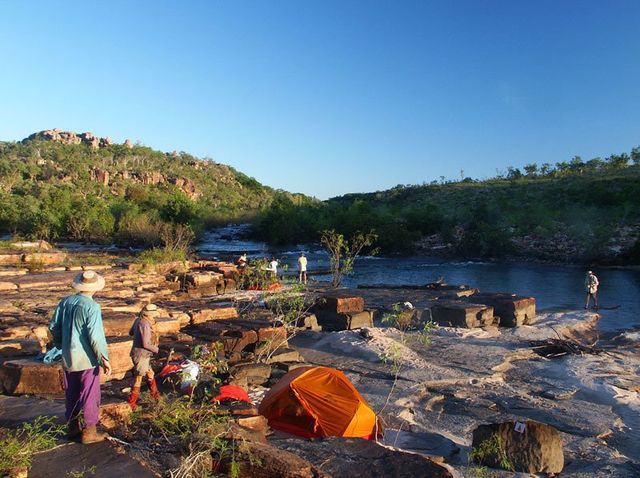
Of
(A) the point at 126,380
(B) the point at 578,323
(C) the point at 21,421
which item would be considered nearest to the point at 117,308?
(A) the point at 126,380

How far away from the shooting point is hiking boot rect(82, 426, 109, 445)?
443 centimetres

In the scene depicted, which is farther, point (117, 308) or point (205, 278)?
point (205, 278)

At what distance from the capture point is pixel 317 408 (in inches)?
266

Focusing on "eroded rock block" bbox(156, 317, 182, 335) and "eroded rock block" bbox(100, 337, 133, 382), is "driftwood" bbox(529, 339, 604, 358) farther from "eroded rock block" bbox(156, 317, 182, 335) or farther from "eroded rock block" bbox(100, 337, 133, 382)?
"eroded rock block" bbox(100, 337, 133, 382)

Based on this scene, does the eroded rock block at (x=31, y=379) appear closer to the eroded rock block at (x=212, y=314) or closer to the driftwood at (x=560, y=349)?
the eroded rock block at (x=212, y=314)

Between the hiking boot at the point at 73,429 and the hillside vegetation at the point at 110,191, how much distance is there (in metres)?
33.9

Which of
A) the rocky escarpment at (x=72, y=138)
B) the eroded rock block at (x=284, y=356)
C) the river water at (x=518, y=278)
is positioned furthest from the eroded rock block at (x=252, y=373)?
the rocky escarpment at (x=72, y=138)

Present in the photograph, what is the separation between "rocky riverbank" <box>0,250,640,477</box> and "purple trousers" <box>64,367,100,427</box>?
0.32m

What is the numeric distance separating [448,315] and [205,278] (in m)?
8.26

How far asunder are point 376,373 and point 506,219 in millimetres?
41503

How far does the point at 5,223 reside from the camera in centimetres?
4034

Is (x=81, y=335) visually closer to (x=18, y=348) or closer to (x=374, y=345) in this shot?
(x=18, y=348)

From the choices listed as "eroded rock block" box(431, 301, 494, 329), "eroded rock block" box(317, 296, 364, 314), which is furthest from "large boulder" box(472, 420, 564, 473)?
"eroded rock block" box(317, 296, 364, 314)

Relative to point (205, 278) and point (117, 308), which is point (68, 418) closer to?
point (117, 308)
